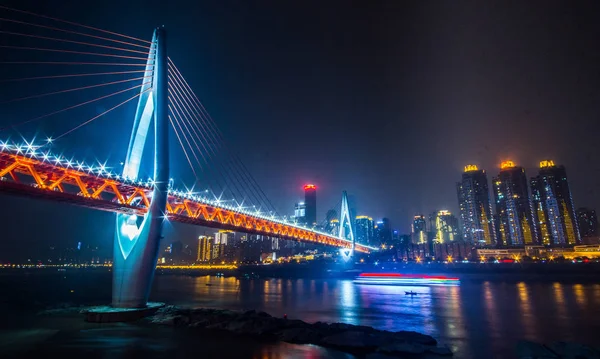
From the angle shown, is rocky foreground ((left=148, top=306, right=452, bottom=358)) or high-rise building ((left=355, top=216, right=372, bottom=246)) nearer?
rocky foreground ((left=148, top=306, right=452, bottom=358))

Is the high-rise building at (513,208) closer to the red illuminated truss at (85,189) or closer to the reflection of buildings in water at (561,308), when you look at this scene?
the reflection of buildings in water at (561,308)

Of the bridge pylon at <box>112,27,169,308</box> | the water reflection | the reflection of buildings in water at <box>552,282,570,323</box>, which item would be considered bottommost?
the reflection of buildings in water at <box>552,282,570,323</box>

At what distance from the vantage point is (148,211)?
2242 centimetres

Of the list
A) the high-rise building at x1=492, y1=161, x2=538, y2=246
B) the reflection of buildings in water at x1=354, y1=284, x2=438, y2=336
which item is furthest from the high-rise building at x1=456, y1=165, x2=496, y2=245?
the reflection of buildings in water at x1=354, y1=284, x2=438, y2=336

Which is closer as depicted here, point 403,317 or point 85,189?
point 85,189

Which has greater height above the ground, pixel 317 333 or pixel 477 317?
pixel 317 333

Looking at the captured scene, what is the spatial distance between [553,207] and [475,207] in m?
31.7

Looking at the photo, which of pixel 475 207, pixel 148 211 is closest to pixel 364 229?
pixel 475 207

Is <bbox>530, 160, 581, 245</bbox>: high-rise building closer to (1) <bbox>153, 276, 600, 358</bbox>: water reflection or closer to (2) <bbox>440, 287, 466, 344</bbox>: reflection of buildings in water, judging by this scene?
(1) <bbox>153, 276, 600, 358</bbox>: water reflection

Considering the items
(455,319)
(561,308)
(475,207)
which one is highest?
(475,207)

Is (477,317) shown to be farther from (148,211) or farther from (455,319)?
(148,211)

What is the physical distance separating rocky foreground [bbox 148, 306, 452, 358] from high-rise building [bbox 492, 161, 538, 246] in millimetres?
142347

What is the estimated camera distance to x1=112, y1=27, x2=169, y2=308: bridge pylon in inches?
867

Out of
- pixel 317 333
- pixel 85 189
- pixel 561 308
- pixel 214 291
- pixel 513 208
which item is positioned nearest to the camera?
pixel 317 333
